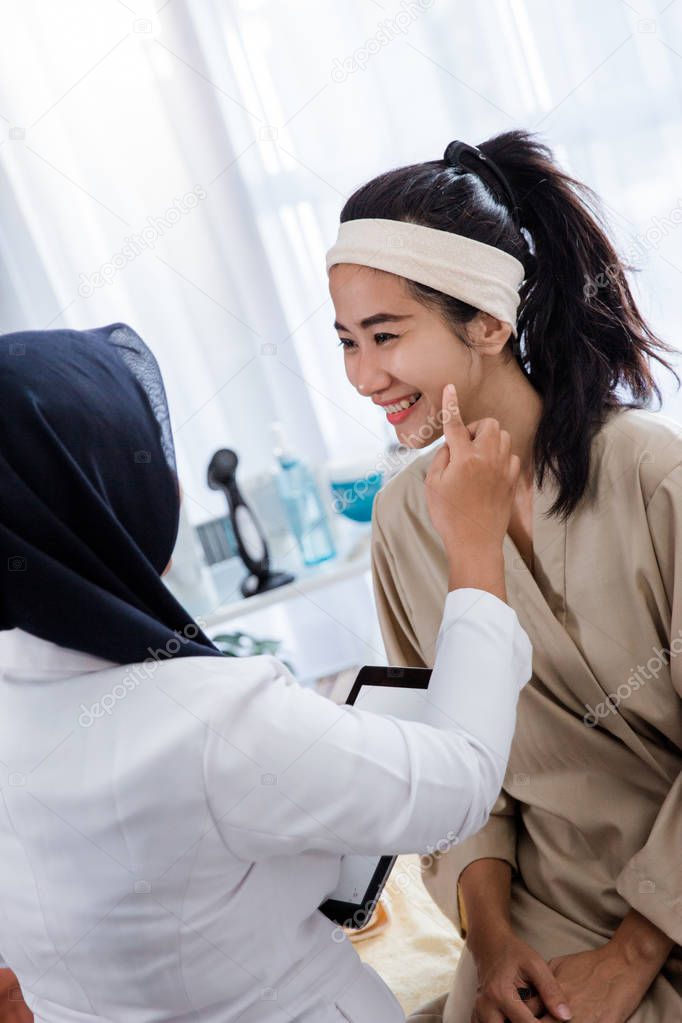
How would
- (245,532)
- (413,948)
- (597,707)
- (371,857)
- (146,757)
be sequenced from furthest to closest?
(245,532) < (413,948) < (597,707) < (371,857) < (146,757)

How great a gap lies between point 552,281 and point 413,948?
1.20 m

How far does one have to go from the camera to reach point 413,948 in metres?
1.74

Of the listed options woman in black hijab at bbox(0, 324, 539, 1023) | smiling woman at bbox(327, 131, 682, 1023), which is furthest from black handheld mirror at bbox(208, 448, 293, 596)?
woman in black hijab at bbox(0, 324, 539, 1023)

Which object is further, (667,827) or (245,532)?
(245,532)

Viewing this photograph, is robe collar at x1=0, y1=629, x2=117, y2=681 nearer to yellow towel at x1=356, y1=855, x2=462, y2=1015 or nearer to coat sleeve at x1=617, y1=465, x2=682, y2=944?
coat sleeve at x1=617, y1=465, x2=682, y2=944

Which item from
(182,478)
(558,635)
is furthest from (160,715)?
(182,478)

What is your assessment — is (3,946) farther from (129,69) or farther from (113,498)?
(129,69)

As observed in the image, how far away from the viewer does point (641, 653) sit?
4.05 ft

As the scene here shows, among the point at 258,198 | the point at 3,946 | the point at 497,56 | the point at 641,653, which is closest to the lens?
the point at 3,946

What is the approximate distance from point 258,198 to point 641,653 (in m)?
1.66

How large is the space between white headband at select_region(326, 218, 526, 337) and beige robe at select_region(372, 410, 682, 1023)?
232mm

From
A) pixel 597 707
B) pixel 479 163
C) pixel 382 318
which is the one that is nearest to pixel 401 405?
pixel 382 318

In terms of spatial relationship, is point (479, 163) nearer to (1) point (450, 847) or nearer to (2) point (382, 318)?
(2) point (382, 318)

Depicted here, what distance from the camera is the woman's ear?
1.28 meters
